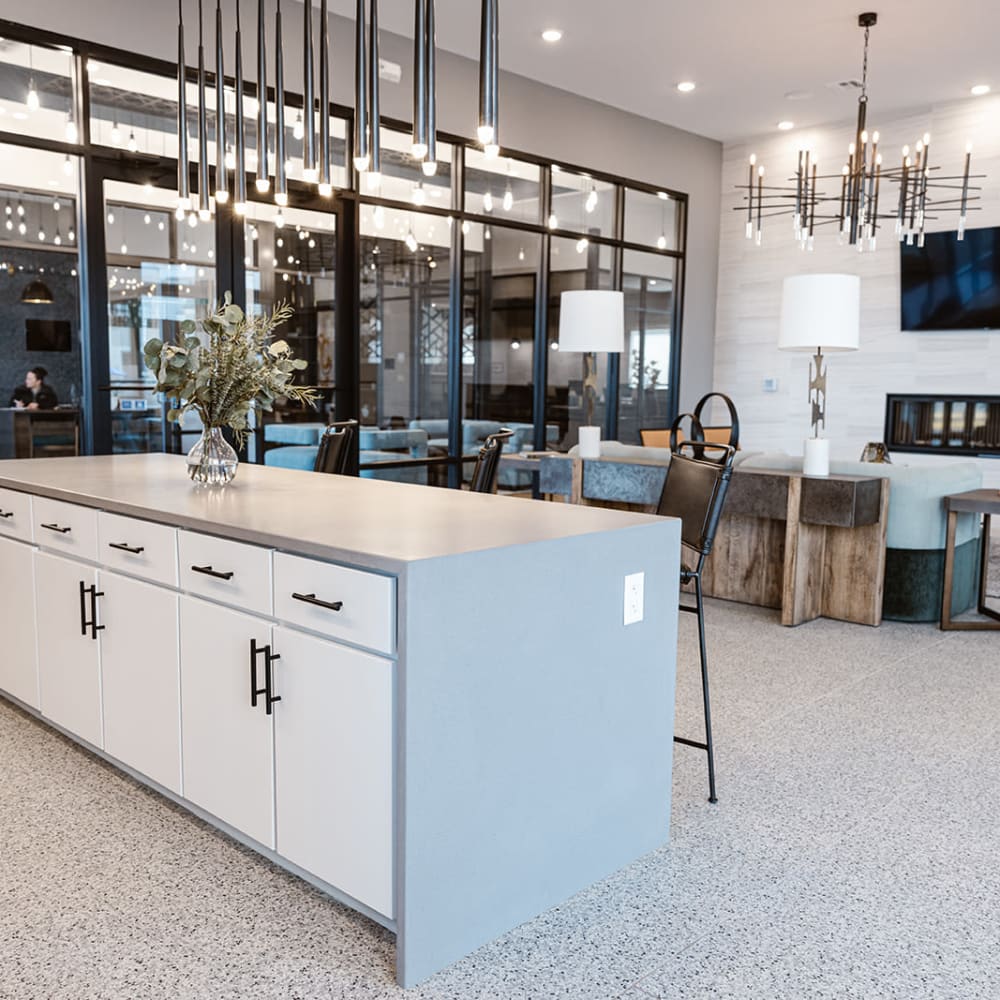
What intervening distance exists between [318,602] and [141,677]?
0.94 metres

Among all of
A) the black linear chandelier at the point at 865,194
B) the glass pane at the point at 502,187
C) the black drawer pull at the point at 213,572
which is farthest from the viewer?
the glass pane at the point at 502,187

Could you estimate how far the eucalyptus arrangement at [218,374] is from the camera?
3.06 metres

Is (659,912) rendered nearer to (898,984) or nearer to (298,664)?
(898,984)

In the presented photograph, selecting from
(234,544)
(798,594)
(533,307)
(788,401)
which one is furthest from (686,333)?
(234,544)

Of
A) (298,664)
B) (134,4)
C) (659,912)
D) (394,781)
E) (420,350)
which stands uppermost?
(134,4)

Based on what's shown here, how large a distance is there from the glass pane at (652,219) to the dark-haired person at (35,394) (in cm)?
Answer: 528

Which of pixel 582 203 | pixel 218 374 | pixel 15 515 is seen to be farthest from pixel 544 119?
pixel 15 515

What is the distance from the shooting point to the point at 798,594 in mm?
4957

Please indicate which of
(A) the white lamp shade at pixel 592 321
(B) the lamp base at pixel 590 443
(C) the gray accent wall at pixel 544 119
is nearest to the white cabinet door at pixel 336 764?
(B) the lamp base at pixel 590 443

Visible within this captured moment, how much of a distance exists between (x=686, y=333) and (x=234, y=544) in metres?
7.78

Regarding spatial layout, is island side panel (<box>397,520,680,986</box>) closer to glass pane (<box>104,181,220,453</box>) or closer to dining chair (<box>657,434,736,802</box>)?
dining chair (<box>657,434,736,802</box>)

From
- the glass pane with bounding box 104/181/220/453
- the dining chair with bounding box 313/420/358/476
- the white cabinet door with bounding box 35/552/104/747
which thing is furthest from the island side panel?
the glass pane with bounding box 104/181/220/453

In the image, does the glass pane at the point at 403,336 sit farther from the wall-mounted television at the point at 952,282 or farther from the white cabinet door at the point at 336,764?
the white cabinet door at the point at 336,764

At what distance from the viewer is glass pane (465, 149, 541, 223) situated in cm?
752
